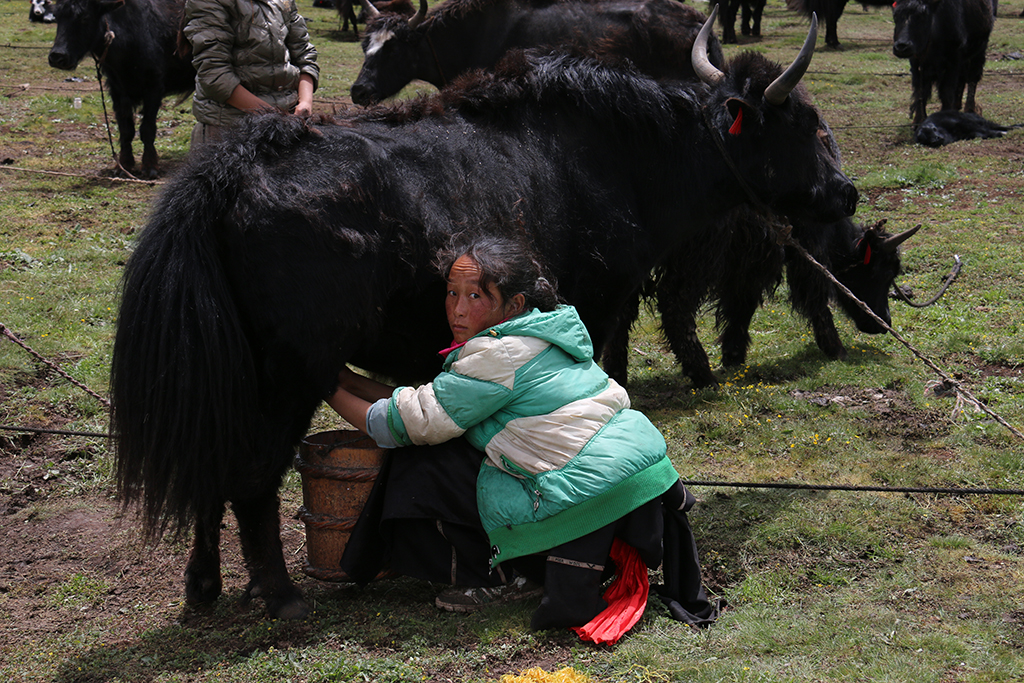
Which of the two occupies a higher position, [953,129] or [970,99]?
[970,99]

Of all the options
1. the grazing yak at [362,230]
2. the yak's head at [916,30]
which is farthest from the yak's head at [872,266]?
the yak's head at [916,30]

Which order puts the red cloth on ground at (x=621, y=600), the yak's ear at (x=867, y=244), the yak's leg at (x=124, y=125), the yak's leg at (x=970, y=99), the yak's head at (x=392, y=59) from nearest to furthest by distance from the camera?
1. the red cloth on ground at (x=621, y=600)
2. the yak's ear at (x=867, y=244)
3. the yak's head at (x=392, y=59)
4. the yak's leg at (x=124, y=125)
5. the yak's leg at (x=970, y=99)

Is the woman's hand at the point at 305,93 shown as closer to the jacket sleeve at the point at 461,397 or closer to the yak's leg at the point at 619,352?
the yak's leg at the point at 619,352

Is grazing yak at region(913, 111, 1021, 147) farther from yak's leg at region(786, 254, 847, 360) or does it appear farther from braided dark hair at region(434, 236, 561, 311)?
braided dark hair at region(434, 236, 561, 311)

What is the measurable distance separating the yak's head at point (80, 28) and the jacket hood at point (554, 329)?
8757mm

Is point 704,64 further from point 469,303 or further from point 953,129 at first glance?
point 953,129

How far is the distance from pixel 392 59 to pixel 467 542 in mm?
5717

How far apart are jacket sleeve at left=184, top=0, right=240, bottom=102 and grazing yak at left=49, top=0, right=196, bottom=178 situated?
17.3ft

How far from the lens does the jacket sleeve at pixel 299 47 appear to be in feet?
18.0

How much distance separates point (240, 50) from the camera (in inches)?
206

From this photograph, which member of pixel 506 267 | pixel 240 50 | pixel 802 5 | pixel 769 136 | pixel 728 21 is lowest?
pixel 506 267

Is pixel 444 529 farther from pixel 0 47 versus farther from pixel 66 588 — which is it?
pixel 0 47

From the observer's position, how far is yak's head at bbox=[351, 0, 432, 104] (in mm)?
7848

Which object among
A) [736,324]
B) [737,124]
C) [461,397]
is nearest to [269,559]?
[461,397]
